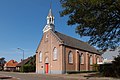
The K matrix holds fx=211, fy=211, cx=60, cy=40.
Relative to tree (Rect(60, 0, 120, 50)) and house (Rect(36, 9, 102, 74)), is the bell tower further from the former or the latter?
tree (Rect(60, 0, 120, 50))

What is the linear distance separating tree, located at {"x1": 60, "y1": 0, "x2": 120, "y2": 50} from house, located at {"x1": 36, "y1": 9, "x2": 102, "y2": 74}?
1949cm

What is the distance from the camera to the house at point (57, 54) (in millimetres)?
46375

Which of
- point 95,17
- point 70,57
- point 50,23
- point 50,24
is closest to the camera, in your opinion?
point 95,17

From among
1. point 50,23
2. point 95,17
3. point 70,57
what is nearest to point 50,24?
point 50,23

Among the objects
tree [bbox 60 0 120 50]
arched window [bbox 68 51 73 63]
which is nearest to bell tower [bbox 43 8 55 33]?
arched window [bbox 68 51 73 63]

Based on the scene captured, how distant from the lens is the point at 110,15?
22.5 meters

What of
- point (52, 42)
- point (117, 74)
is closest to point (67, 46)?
point (52, 42)

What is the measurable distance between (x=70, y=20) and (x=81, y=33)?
2337mm

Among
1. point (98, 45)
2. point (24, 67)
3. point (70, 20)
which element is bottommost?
point (24, 67)

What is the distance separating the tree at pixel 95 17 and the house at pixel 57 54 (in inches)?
767

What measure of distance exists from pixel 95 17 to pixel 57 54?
2599 centimetres

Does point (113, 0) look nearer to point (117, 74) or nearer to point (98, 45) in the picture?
point (98, 45)

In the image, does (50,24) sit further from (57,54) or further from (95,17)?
(95,17)

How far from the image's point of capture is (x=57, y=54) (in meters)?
47.2
